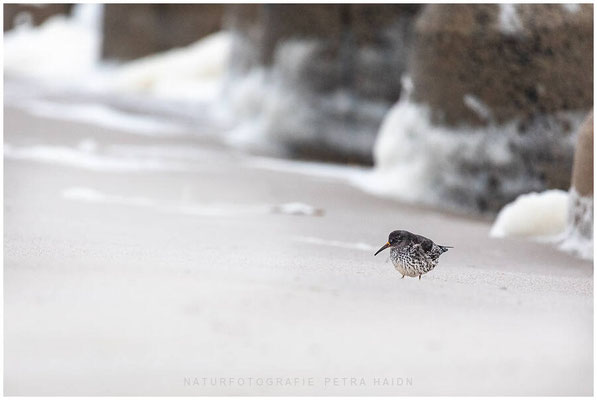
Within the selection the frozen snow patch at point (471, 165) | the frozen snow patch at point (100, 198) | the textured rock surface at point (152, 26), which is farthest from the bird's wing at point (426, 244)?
the textured rock surface at point (152, 26)

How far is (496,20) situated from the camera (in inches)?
98.1

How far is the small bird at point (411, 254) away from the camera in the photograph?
964 mm

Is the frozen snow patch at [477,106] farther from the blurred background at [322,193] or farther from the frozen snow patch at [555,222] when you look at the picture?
the frozen snow patch at [555,222]

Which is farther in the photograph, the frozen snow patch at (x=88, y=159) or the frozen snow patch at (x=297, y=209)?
the frozen snow patch at (x=88, y=159)

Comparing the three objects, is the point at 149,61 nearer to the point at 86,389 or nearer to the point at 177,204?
the point at 177,204

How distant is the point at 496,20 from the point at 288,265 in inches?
66.0

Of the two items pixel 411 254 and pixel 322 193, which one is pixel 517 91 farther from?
pixel 411 254

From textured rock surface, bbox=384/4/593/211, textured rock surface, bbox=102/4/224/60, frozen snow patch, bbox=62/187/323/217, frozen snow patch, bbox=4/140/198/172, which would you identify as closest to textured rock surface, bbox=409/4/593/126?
textured rock surface, bbox=384/4/593/211

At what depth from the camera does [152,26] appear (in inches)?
316

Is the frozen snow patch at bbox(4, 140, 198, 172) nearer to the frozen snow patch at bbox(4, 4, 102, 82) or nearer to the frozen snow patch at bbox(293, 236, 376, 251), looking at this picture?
the frozen snow patch at bbox(293, 236, 376, 251)

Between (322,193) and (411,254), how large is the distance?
4.09ft

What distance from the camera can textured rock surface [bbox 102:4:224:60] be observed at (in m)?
7.90

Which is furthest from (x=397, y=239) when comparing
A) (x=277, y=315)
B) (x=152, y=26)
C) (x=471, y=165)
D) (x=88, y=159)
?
(x=152, y=26)

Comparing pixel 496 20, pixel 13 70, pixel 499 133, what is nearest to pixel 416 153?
pixel 499 133
